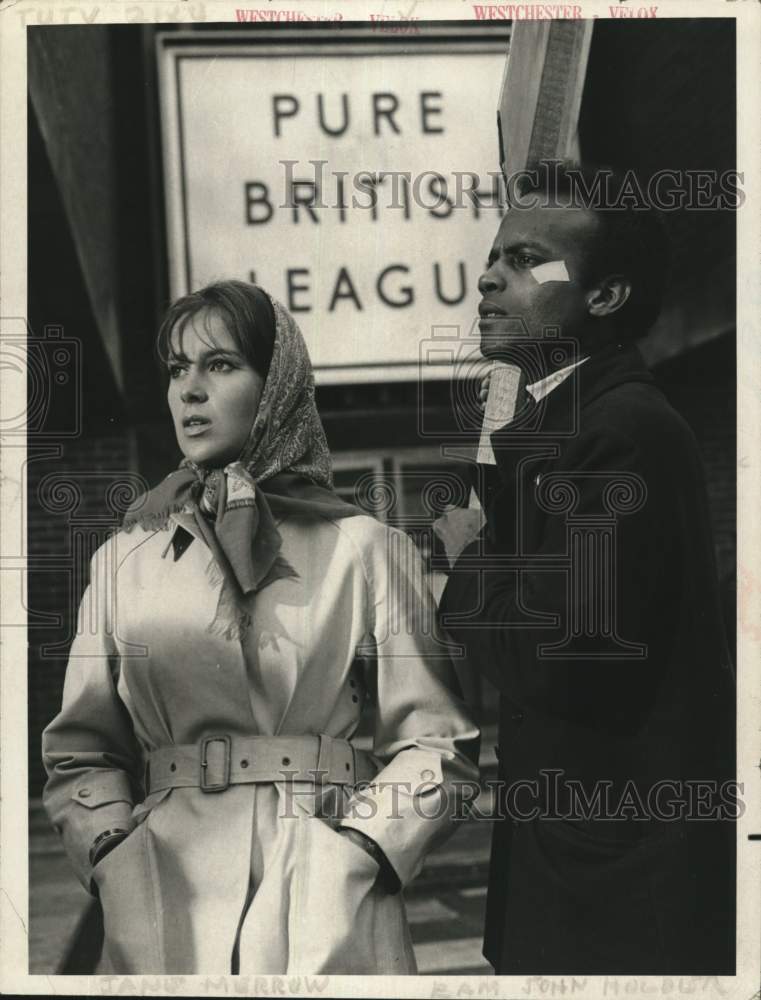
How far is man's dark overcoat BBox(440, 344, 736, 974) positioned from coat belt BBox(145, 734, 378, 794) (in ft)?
1.50

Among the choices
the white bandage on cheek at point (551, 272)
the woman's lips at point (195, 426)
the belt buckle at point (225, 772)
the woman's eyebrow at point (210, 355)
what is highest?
the white bandage on cheek at point (551, 272)

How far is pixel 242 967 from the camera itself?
12.0ft

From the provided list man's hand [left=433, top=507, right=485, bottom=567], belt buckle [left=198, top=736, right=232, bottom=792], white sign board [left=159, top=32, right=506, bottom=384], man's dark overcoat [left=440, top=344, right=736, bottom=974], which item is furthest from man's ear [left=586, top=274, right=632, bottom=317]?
belt buckle [left=198, top=736, right=232, bottom=792]

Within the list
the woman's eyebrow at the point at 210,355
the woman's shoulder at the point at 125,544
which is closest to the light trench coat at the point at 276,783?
the woman's shoulder at the point at 125,544

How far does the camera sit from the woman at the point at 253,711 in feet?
11.8

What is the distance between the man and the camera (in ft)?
12.3

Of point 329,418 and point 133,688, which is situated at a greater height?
point 329,418

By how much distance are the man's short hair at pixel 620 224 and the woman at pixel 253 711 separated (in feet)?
2.77

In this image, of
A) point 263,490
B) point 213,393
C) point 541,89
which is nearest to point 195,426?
point 213,393

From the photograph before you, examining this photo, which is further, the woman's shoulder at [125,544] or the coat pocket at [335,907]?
the woman's shoulder at [125,544]

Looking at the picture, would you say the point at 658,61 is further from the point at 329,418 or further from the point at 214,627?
the point at 214,627

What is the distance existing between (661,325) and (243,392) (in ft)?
4.06

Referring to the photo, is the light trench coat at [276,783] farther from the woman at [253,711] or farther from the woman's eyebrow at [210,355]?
the woman's eyebrow at [210,355]

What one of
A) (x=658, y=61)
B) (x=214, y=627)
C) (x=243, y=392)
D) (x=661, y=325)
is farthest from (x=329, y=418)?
(x=658, y=61)
